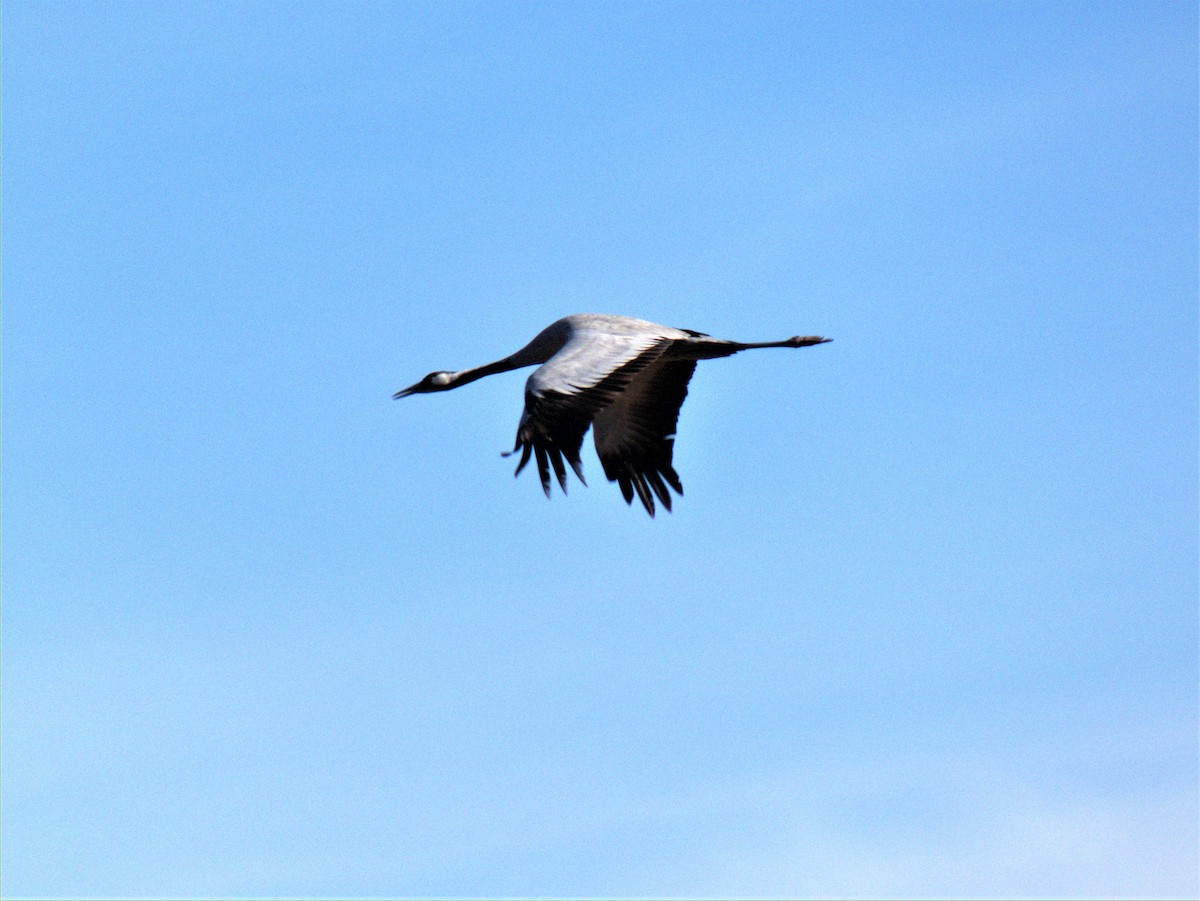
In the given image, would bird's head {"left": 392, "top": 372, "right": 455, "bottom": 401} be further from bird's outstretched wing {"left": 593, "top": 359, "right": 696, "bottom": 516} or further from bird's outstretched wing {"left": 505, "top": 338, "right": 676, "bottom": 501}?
bird's outstretched wing {"left": 505, "top": 338, "right": 676, "bottom": 501}

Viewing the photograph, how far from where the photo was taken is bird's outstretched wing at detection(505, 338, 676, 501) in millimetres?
16016

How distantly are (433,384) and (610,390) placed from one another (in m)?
4.16

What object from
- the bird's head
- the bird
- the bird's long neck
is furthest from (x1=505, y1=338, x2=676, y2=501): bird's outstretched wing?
the bird's head

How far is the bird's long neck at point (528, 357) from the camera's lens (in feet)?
62.8

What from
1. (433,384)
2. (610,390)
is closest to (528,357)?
(433,384)

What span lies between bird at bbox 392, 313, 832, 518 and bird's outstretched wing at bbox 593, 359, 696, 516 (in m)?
0.01

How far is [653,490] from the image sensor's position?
64.4 feet

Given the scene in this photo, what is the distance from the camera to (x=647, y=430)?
19.7 m

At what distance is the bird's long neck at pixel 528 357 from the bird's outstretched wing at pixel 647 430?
36.1 inches

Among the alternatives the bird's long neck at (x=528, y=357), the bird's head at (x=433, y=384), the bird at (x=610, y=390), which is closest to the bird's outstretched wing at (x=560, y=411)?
the bird at (x=610, y=390)

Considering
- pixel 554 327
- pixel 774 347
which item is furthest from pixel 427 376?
pixel 774 347

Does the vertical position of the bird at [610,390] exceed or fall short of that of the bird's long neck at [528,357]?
it falls short

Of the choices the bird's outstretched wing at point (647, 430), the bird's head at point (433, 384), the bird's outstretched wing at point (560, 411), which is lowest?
the bird's outstretched wing at point (560, 411)

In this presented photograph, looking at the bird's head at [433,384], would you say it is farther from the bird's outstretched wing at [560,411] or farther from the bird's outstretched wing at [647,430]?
the bird's outstretched wing at [560,411]
